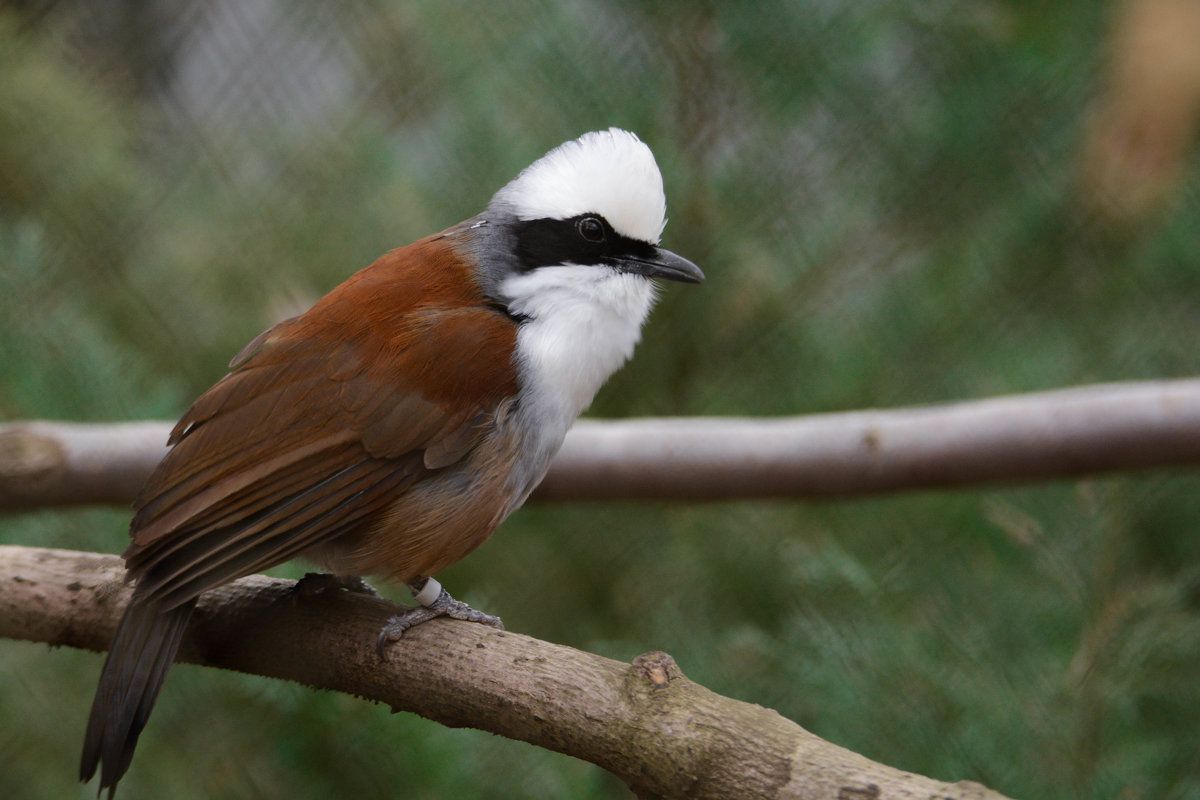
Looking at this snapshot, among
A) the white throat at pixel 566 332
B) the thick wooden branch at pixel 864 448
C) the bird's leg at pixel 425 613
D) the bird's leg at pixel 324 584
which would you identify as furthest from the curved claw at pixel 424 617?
the thick wooden branch at pixel 864 448

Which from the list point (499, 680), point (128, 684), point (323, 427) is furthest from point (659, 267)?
point (128, 684)

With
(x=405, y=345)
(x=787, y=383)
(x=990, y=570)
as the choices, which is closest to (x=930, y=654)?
(x=990, y=570)

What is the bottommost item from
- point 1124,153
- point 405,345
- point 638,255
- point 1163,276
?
point 405,345

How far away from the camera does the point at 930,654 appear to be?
2.04 meters

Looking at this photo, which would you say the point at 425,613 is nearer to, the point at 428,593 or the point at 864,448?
the point at 428,593

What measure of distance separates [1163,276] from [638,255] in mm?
1683

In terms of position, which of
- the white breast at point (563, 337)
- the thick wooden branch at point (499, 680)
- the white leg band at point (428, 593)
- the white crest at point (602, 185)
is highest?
the white crest at point (602, 185)

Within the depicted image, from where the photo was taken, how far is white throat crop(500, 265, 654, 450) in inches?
65.4

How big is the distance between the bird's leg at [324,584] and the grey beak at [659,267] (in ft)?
1.99

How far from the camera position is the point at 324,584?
5.57ft

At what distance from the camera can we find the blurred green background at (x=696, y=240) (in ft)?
7.47

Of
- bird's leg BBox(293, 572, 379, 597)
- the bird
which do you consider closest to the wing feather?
the bird

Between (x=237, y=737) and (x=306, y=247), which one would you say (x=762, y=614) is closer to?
(x=237, y=737)

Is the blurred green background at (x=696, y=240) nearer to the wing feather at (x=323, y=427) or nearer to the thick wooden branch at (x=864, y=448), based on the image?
the thick wooden branch at (x=864, y=448)
